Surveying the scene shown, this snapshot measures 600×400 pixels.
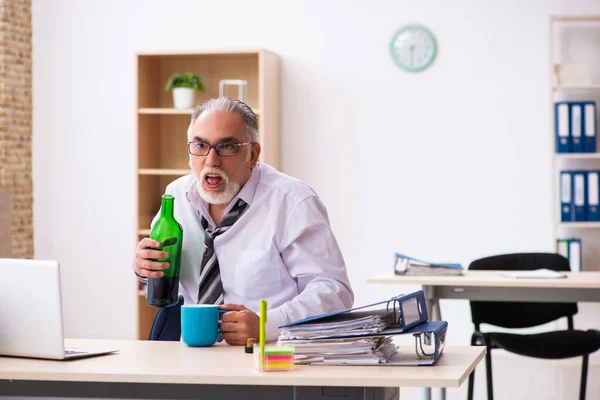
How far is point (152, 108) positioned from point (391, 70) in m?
1.56

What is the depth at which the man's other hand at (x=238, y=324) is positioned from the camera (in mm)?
2100

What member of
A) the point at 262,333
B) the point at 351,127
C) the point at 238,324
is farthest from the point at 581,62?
the point at 262,333

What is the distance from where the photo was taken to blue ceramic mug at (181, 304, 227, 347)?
2.07m

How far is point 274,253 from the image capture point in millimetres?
2438

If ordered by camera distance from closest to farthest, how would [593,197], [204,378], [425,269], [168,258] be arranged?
1. [204,378]
2. [168,258]
3. [425,269]
4. [593,197]

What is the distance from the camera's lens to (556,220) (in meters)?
5.30

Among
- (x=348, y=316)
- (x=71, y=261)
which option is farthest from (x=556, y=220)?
(x=348, y=316)

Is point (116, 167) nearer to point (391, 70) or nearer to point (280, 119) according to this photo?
point (280, 119)

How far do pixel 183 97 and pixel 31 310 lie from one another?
3776 millimetres

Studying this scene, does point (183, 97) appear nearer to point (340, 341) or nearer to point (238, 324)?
point (238, 324)

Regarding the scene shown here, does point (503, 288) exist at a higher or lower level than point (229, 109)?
lower

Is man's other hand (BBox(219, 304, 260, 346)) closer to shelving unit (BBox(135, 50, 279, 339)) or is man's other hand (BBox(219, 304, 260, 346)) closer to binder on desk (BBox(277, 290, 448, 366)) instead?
Result: binder on desk (BBox(277, 290, 448, 366))

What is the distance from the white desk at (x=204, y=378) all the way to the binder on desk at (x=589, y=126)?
3487 mm

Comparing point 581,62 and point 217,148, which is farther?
point 581,62
